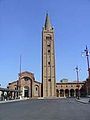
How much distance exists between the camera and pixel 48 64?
95.9 meters

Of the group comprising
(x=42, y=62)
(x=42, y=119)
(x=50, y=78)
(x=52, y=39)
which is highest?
(x=52, y=39)

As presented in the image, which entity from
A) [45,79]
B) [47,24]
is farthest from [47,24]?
[45,79]

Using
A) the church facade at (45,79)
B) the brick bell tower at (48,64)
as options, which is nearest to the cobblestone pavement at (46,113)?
the brick bell tower at (48,64)

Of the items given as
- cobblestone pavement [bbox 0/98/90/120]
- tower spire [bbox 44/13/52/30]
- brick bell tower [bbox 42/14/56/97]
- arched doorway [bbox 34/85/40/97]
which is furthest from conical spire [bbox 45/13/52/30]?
cobblestone pavement [bbox 0/98/90/120]

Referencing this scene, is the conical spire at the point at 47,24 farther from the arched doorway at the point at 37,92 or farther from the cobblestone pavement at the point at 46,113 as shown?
the cobblestone pavement at the point at 46,113

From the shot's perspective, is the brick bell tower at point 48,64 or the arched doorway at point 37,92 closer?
the brick bell tower at point 48,64

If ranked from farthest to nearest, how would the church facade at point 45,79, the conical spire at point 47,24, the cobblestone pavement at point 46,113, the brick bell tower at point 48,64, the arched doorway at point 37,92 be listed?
the conical spire at point 47,24 < the arched doorway at point 37,92 < the church facade at point 45,79 < the brick bell tower at point 48,64 < the cobblestone pavement at point 46,113

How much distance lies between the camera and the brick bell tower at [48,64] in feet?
308

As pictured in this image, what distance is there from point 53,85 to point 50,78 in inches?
107

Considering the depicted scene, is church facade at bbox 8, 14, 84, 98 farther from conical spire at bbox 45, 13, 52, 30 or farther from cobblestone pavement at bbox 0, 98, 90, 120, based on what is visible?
cobblestone pavement at bbox 0, 98, 90, 120

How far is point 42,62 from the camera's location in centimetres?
9675

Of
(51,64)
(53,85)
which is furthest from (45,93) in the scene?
(51,64)

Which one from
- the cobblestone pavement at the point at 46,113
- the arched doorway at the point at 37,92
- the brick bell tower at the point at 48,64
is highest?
the brick bell tower at the point at 48,64

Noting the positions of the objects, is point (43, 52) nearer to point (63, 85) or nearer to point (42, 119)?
point (63, 85)
